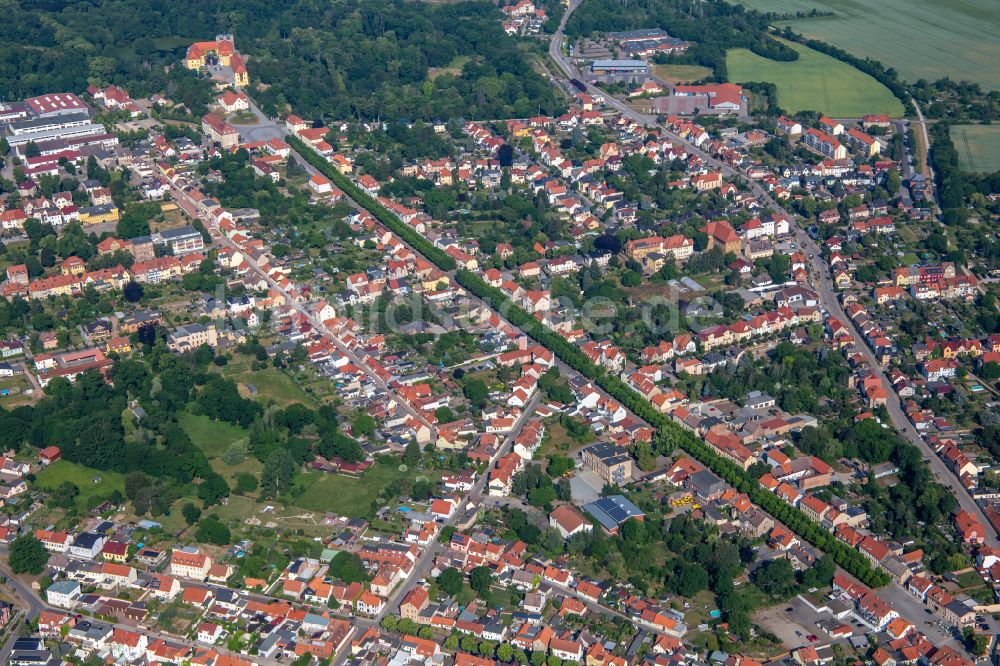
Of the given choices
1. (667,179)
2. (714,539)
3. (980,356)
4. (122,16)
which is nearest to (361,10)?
(122,16)

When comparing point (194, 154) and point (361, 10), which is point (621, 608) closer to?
point (194, 154)

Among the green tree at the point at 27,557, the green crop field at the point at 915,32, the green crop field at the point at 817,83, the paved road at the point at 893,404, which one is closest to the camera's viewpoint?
the green tree at the point at 27,557

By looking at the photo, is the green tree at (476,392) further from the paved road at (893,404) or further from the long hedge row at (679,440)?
the paved road at (893,404)

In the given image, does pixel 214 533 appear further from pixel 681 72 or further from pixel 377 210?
pixel 681 72

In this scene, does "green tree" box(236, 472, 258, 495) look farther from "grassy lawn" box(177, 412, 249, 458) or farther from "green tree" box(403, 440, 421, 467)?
"green tree" box(403, 440, 421, 467)

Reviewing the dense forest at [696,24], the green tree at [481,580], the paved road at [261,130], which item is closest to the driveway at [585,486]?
the green tree at [481,580]

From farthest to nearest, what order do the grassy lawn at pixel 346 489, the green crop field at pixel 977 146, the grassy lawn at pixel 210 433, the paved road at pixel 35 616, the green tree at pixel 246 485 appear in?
the green crop field at pixel 977 146
the grassy lawn at pixel 210 433
the green tree at pixel 246 485
the grassy lawn at pixel 346 489
the paved road at pixel 35 616
